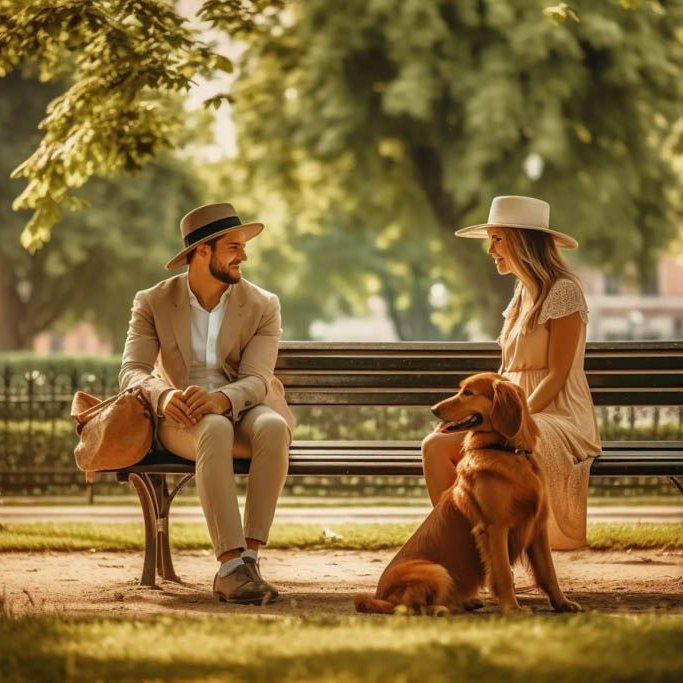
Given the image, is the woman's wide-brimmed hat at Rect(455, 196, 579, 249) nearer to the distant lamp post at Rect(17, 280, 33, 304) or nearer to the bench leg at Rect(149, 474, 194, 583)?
the bench leg at Rect(149, 474, 194, 583)

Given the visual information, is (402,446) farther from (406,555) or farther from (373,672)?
(373,672)

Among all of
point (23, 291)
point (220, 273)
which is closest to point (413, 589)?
point (220, 273)

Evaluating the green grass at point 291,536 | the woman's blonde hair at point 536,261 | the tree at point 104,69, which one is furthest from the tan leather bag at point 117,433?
the tree at point 104,69

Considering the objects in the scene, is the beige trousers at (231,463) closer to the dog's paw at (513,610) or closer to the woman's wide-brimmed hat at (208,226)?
the woman's wide-brimmed hat at (208,226)

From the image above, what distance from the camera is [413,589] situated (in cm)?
561

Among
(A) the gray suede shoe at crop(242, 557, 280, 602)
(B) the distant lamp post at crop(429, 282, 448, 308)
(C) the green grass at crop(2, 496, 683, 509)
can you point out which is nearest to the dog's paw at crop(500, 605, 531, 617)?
(A) the gray suede shoe at crop(242, 557, 280, 602)

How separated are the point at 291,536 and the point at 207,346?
292cm

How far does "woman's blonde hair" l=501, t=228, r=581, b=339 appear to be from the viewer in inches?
261

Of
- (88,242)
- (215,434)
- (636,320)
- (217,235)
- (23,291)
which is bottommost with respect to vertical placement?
(215,434)

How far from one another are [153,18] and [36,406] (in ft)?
22.2

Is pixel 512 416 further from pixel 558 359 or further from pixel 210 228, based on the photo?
pixel 210 228

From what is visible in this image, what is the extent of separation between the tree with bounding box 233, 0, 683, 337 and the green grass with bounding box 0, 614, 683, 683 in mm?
14888

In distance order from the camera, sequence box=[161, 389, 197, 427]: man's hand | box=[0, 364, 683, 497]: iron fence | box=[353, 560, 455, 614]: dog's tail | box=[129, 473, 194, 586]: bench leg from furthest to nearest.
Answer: box=[0, 364, 683, 497]: iron fence → box=[129, 473, 194, 586]: bench leg → box=[161, 389, 197, 427]: man's hand → box=[353, 560, 455, 614]: dog's tail

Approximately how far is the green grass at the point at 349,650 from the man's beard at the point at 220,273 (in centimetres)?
210
